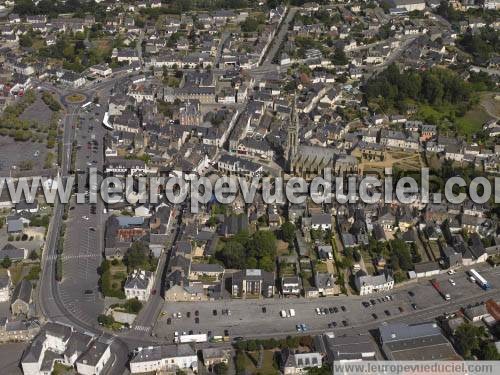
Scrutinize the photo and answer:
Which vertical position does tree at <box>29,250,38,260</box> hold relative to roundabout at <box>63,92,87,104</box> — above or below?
above

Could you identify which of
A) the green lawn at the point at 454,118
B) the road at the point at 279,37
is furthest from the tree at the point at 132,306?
the road at the point at 279,37

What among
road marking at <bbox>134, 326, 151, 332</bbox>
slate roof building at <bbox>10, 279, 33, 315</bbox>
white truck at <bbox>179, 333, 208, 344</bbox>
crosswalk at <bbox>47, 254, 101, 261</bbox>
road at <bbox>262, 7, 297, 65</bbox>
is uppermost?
slate roof building at <bbox>10, 279, 33, 315</bbox>

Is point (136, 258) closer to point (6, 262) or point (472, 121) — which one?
point (6, 262)

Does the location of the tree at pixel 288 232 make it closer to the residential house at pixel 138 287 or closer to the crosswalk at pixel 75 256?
the residential house at pixel 138 287

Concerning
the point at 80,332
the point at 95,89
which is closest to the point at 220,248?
the point at 80,332

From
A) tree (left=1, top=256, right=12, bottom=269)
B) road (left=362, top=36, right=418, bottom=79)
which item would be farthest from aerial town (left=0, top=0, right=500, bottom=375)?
tree (left=1, top=256, right=12, bottom=269)

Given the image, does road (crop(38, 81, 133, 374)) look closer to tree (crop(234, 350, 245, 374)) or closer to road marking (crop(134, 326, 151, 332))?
road marking (crop(134, 326, 151, 332))

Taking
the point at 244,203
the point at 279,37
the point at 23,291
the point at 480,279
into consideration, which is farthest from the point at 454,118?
the point at 23,291

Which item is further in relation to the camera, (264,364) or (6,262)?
(6,262)
